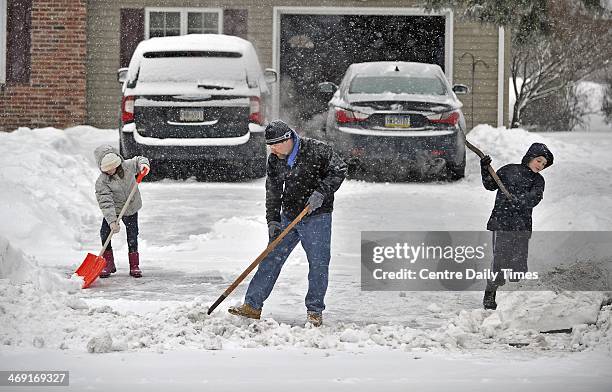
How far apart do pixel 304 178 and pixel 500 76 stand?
44.8ft

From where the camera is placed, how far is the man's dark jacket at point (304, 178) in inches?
267

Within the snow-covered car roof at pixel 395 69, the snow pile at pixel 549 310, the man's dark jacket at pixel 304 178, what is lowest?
the snow pile at pixel 549 310

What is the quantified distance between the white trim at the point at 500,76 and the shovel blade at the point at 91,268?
1258cm

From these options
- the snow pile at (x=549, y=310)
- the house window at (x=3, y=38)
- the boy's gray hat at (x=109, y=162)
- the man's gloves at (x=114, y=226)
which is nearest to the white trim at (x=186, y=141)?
the boy's gray hat at (x=109, y=162)

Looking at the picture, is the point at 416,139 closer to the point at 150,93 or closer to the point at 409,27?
the point at 150,93

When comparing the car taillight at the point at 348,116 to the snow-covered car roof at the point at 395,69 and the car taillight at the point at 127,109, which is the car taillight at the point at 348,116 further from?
the car taillight at the point at 127,109

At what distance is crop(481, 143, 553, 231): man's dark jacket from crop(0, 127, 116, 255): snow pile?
4309 mm

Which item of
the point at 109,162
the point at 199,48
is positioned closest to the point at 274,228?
the point at 109,162

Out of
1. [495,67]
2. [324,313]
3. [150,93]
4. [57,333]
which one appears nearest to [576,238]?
[324,313]

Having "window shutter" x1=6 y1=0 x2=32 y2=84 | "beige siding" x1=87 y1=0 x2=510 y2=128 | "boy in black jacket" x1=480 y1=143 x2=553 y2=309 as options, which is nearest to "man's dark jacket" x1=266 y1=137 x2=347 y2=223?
"boy in black jacket" x1=480 y1=143 x2=553 y2=309

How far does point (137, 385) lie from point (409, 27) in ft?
54.3

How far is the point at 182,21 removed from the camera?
Answer: 20.1 m

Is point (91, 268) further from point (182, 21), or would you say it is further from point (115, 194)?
point (182, 21)

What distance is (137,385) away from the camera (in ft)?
17.4
